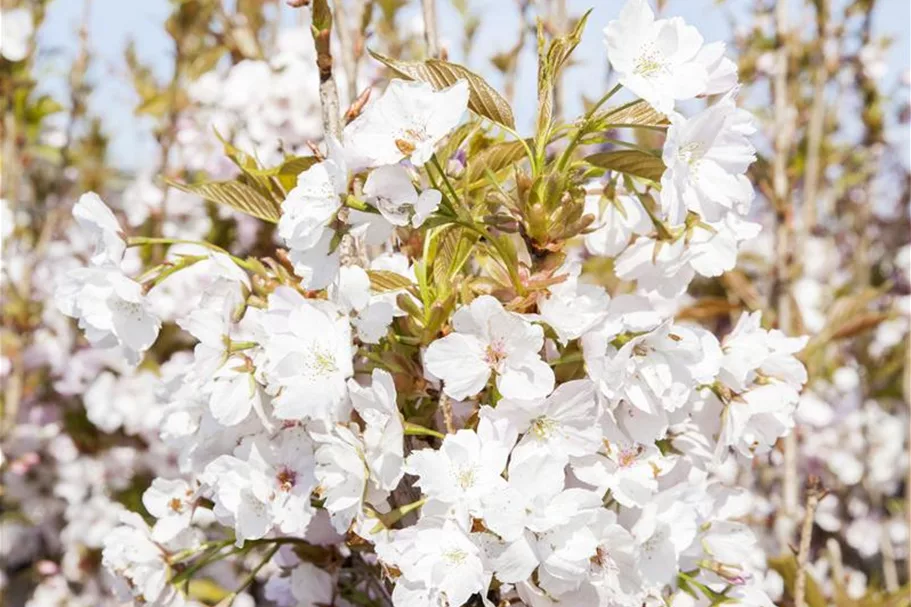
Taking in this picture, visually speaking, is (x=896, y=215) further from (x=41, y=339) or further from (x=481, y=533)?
(x=481, y=533)

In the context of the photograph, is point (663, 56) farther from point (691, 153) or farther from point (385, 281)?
point (385, 281)

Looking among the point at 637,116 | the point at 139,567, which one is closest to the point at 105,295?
the point at 139,567

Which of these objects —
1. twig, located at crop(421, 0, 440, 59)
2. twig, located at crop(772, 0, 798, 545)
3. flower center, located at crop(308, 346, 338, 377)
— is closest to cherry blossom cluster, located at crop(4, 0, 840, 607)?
flower center, located at crop(308, 346, 338, 377)

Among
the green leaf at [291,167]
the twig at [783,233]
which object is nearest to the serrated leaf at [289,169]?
the green leaf at [291,167]

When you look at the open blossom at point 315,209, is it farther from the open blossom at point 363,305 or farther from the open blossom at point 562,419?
the open blossom at point 562,419

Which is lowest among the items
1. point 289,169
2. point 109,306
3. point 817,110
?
point 817,110

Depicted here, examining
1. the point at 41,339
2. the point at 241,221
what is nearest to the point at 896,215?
the point at 241,221

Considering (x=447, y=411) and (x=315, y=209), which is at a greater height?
(x=315, y=209)
